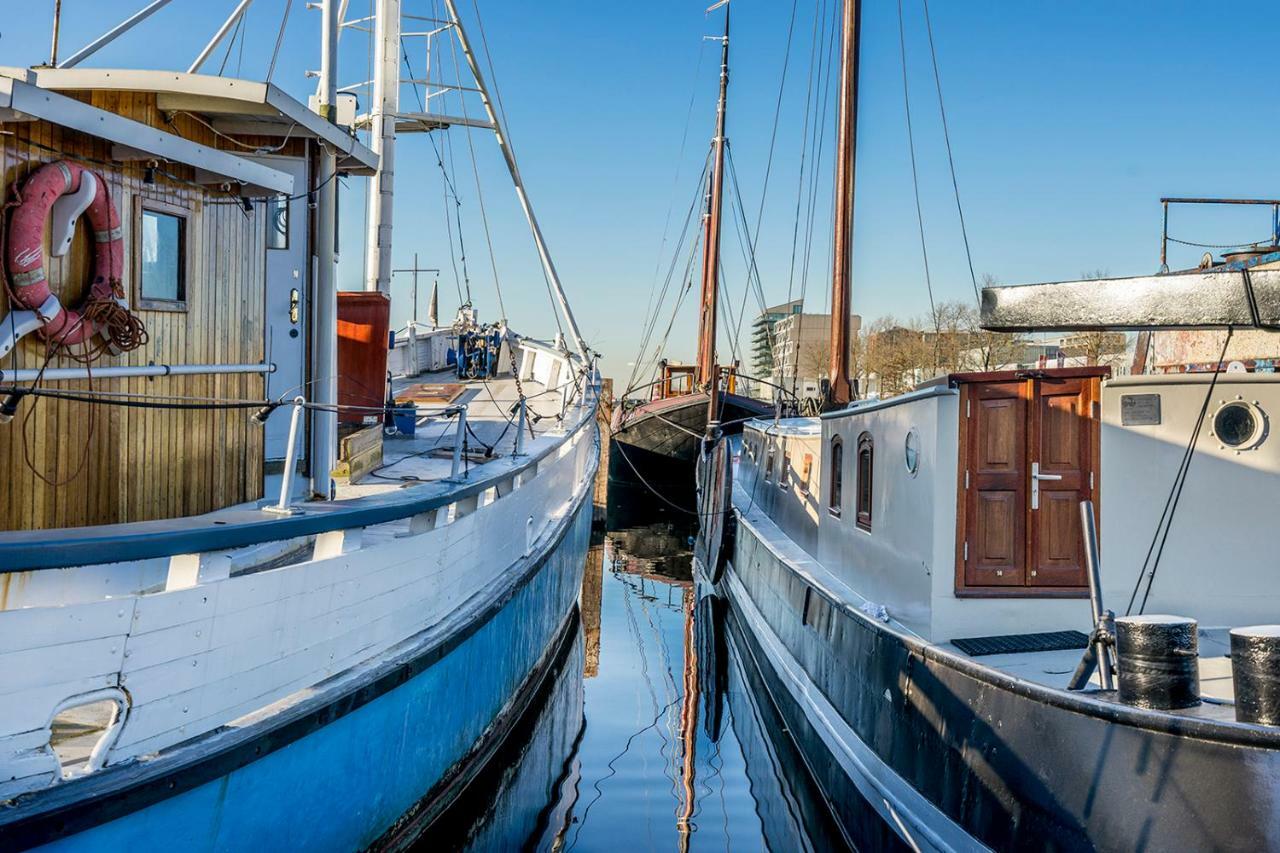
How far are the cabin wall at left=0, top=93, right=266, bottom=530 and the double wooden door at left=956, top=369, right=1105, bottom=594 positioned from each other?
5.08m

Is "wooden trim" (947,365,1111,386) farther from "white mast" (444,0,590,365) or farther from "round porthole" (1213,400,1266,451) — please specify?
"white mast" (444,0,590,365)

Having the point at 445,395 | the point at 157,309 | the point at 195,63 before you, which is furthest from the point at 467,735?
the point at 445,395

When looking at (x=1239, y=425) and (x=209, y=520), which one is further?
(x=1239, y=425)

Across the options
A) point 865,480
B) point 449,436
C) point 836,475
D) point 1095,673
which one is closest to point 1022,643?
point 1095,673

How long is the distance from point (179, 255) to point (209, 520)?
2.23 m

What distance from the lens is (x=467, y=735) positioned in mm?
8273

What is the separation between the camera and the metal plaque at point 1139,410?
6930mm

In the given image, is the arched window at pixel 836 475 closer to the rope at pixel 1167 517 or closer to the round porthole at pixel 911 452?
the round porthole at pixel 911 452

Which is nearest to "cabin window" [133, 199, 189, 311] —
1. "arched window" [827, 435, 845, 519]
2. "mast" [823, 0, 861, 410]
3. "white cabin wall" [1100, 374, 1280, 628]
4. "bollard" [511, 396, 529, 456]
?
"bollard" [511, 396, 529, 456]

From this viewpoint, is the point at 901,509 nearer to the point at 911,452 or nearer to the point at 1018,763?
the point at 911,452

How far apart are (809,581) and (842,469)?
1163mm

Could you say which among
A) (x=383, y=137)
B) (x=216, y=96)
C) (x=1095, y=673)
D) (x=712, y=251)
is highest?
(x=712, y=251)

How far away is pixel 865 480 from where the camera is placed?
378 inches

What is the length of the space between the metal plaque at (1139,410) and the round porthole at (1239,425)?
40 cm
